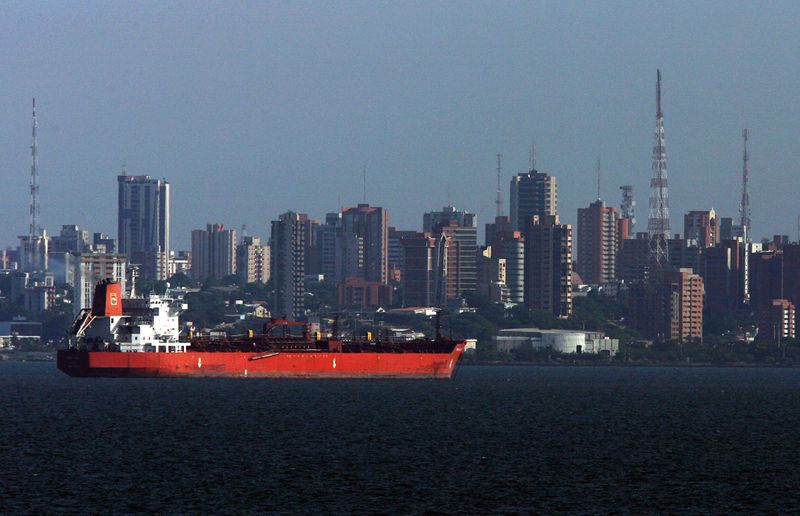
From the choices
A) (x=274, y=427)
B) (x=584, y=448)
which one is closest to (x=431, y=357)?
(x=274, y=427)

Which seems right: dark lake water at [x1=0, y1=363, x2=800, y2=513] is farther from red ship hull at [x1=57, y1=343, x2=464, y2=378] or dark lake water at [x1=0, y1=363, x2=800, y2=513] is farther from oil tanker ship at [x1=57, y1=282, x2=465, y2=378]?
oil tanker ship at [x1=57, y1=282, x2=465, y2=378]

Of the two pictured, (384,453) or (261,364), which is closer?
(384,453)

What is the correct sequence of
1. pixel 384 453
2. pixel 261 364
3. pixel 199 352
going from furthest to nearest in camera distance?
pixel 261 364, pixel 199 352, pixel 384 453

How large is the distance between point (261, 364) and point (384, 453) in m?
69.8

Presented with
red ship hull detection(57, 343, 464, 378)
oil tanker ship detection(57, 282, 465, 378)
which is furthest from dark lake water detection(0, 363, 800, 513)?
oil tanker ship detection(57, 282, 465, 378)

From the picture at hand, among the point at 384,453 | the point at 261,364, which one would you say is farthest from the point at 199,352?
the point at 384,453

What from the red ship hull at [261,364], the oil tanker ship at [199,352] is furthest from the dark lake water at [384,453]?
the oil tanker ship at [199,352]

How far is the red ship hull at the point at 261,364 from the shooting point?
13700 centimetres

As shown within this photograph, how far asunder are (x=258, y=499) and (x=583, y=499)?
10947 millimetres

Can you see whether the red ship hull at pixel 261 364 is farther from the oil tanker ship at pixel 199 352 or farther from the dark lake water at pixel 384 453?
the dark lake water at pixel 384 453

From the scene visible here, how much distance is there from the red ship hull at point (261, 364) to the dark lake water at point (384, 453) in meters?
9.93

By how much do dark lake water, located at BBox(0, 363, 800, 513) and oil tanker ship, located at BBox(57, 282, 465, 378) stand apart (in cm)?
1034

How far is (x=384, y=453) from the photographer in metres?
73.1

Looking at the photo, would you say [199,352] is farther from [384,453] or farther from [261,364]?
[384,453]
